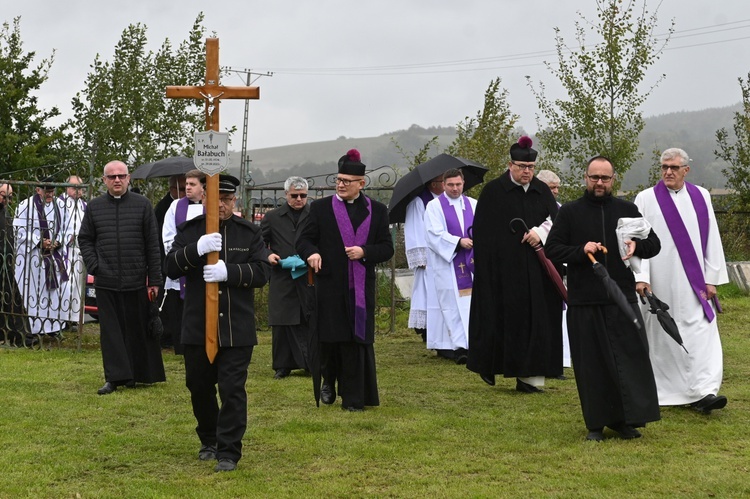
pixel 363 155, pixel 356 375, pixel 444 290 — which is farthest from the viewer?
pixel 363 155

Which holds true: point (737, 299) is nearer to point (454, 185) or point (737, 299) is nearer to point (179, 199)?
point (454, 185)

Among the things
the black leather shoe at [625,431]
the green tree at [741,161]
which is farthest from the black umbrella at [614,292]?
the green tree at [741,161]

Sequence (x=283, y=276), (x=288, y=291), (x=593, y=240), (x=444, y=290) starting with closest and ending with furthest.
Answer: (x=593, y=240)
(x=288, y=291)
(x=283, y=276)
(x=444, y=290)

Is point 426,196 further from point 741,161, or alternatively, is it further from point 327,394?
point 741,161

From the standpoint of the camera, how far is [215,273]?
7.11 meters

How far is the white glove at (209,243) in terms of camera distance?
7047 millimetres

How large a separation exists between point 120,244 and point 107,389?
1297 mm

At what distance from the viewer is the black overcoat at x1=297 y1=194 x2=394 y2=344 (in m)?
9.59

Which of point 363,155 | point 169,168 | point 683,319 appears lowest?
point 683,319

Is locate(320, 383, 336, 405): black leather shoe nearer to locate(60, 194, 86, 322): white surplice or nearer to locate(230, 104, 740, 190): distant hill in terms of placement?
locate(60, 194, 86, 322): white surplice

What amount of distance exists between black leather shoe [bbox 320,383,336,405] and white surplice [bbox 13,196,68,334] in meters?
4.57

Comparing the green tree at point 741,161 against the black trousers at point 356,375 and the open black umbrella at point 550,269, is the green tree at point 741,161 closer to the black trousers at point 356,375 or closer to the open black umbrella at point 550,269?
the open black umbrella at point 550,269

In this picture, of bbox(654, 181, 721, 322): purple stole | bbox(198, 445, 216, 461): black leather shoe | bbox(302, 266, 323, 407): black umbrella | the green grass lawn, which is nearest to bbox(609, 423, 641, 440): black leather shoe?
the green grass lawn

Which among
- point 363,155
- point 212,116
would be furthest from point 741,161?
point 363,155
